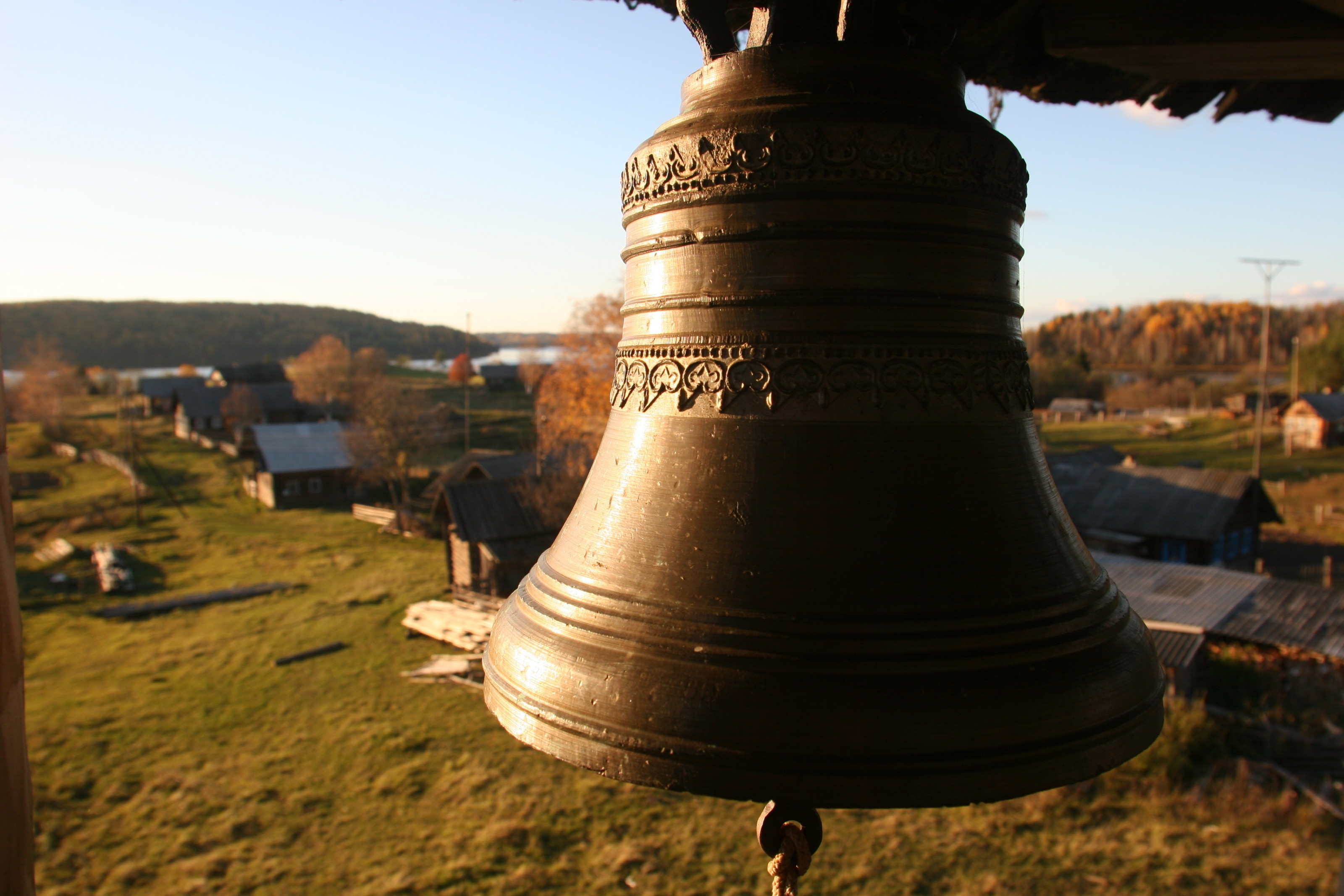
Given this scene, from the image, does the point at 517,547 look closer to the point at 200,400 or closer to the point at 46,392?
the point at 200,400

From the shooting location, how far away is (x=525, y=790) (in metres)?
12.9

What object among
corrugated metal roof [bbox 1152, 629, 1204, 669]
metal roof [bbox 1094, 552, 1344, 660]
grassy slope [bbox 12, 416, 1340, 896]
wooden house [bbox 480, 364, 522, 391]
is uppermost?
wooden house [bbox 480, 364, 522, 391]

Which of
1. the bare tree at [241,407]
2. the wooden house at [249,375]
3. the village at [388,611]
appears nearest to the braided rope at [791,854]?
the village at [388,611]

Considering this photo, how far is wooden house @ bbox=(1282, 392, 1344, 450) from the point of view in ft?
163

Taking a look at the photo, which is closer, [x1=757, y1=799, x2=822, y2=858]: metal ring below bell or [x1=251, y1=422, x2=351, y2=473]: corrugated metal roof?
[x1=757, y1=799, x2=822, y2=858]: metal ring below bell

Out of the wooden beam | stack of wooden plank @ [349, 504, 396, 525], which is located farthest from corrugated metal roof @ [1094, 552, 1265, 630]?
stack of wooden plank @ [349, 504, 396, 525]

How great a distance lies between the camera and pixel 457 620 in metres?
20.6

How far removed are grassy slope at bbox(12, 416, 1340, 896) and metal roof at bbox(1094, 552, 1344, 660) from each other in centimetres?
393

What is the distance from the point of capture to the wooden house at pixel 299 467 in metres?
38.3

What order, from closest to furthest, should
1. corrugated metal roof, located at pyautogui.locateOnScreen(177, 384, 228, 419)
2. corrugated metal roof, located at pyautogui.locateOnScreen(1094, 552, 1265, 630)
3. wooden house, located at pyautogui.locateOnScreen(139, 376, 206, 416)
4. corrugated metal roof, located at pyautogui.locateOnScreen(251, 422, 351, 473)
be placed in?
corrugated metal roof, located at pyautogui.locateOnScreen(1094, 552, 1265, 630) < corrugated metal roof, located at pyautogui.locateOnScreen(251, 422, 351, 473) < corrugated metal roof, located at pyautogui.locateOnScreen(177, 384, 228, 419) < wooden house, located at pyautogui.locateOnScreen(139, 376, 206, 416)

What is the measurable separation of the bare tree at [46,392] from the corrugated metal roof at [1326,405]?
77.0 meters

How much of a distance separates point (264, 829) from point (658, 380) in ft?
43.1

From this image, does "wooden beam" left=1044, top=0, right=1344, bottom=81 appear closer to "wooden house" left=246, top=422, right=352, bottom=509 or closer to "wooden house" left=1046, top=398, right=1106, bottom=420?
"wooden house" left=246, top=422, right=352, bottom=509

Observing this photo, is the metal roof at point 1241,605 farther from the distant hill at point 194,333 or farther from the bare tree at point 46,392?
the distant hill at point 194,333
